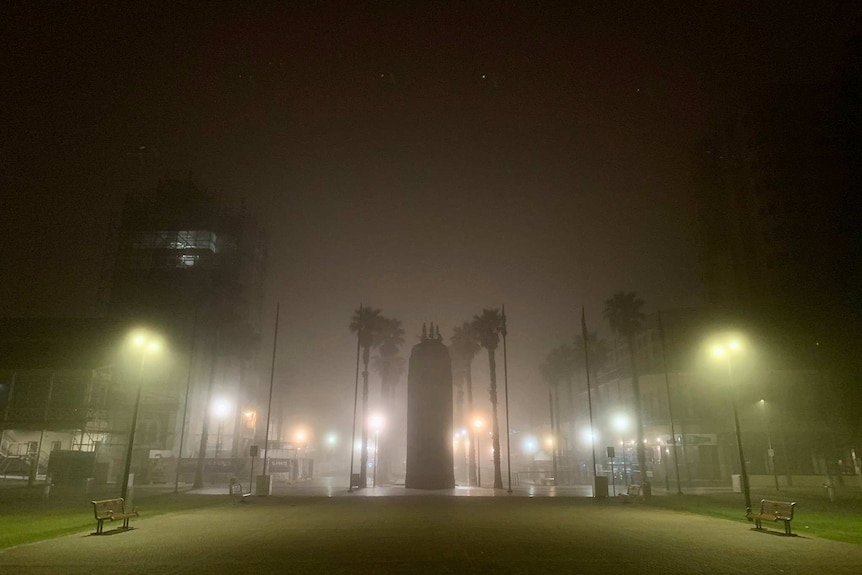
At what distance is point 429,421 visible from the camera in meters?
42.0

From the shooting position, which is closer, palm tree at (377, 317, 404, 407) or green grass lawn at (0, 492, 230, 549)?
green grass lawn at (0, 492, 230, 549)

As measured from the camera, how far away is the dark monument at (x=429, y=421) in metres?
41.1

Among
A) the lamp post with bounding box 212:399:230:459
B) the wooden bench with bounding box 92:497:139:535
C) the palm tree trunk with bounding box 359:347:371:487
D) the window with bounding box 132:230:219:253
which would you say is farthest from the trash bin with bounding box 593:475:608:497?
the window with bounding box 132:230:219:253

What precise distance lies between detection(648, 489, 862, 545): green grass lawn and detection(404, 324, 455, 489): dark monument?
15.6m

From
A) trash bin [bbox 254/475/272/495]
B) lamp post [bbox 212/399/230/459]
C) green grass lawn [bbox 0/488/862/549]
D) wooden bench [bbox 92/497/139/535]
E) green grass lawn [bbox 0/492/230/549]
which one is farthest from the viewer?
lamp post [bbox 212/399/230/459]

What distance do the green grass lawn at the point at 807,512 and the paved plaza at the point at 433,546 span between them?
1.69 metres

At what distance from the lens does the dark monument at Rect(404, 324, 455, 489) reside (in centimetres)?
4112

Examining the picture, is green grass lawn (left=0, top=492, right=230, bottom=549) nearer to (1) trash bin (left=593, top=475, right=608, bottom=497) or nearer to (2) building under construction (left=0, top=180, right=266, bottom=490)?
(2) building under construction (left=0, top=180, right=266, bottom=490)

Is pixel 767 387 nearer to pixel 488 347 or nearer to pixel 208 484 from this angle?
pixel 488 347

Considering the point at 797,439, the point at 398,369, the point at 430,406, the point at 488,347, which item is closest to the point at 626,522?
the point at 430,406

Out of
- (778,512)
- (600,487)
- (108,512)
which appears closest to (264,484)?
(108,512)

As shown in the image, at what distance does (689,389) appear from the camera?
63719mm

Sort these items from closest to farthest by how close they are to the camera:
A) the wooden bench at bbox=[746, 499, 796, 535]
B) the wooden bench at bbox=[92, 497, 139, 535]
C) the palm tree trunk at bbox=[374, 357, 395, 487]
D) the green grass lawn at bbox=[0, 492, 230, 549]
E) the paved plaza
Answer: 1. the paved plaza
2. the wooden bench at bbox=[746, 499, 796, 535]
3. the wooden bench at bbox=[92, 497, 139, 535]
4. the green grass lawn at bbox=[0, 492, 230, 549]
5. the palm tree trunk at bbox=[374, 357, 395, 487]

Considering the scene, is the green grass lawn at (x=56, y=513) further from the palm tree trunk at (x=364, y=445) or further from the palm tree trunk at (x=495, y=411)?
the palm tree trunk at (x=495, y=411)
